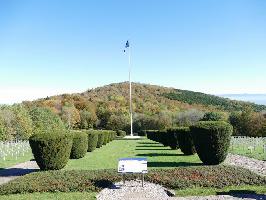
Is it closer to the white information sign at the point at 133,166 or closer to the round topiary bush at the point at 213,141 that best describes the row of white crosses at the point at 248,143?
the round topiary bush at the point at 213,141

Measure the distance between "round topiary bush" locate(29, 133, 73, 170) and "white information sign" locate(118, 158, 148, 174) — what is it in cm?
492

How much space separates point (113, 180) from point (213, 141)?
6781mm

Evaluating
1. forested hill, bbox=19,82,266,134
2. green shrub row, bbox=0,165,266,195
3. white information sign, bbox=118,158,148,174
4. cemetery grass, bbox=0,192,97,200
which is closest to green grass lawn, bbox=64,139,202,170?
green shrub row, bbox=0,165,266,195

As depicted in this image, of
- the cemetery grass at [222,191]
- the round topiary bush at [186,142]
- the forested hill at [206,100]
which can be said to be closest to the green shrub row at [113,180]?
the cemetery grass at [222,191]

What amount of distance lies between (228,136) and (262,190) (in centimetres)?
702

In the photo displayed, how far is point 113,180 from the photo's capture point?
650 inches

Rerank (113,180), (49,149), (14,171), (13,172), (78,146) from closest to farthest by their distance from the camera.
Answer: (113,180)
(49,149)
(13,172)
(14,171)
(78,146)

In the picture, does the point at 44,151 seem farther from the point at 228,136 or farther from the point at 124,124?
the point at 124,124

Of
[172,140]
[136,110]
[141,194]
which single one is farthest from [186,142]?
[136,110]

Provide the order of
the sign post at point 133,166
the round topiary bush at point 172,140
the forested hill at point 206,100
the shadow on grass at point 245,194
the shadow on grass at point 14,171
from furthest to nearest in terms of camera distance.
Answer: the forested hill at point 206,100, the round topiary bush at point 172,140, the shadow on grass at point 14,171, the sign post at point 133,166, the shadow on grass at point 245,194

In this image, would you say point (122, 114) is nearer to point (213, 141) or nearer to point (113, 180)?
point (213, 141)

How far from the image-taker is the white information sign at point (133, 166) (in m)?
15.7

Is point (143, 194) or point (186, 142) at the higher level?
point (186, 142)

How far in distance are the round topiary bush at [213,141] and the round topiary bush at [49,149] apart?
674cm
